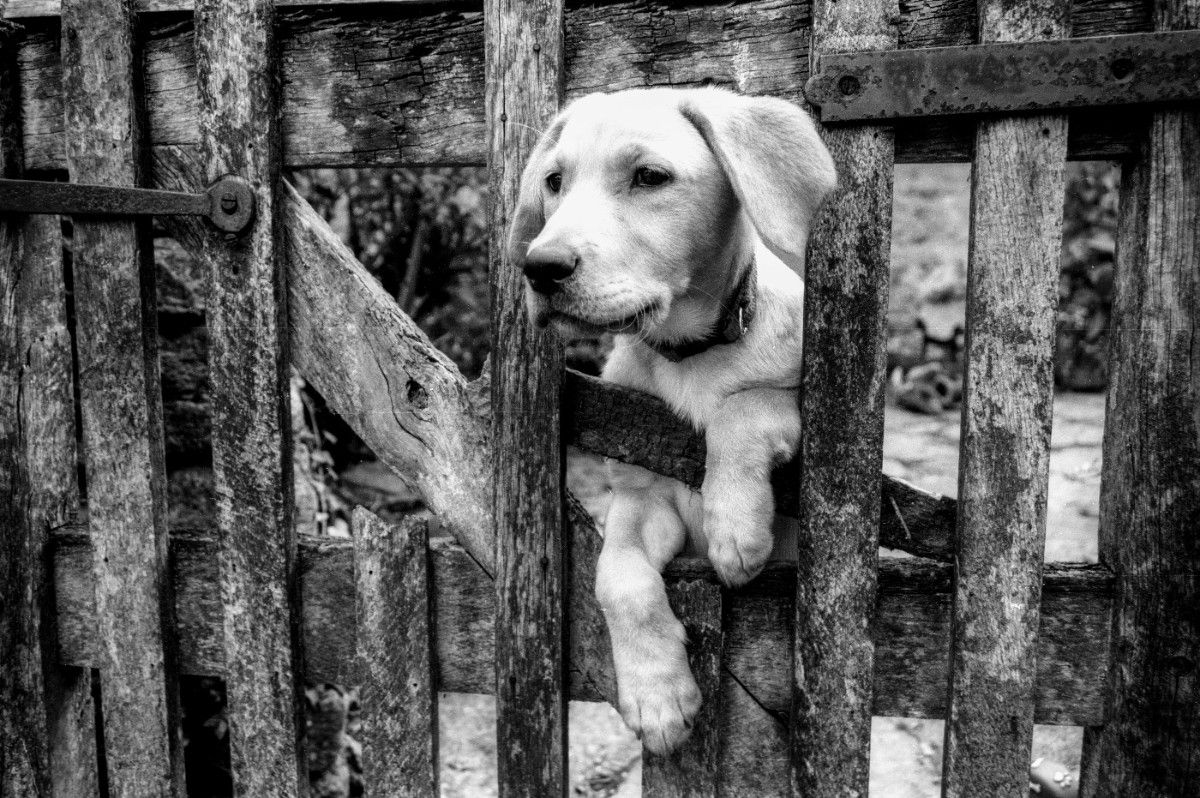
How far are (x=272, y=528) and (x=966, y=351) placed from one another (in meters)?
1.54

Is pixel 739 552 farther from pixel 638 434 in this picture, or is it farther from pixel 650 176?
pixel 650 176

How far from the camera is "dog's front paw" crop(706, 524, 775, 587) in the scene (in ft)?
6.21

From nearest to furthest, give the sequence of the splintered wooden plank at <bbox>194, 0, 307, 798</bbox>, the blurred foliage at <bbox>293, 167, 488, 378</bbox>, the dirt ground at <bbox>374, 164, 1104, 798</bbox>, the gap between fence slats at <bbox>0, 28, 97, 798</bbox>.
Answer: the splintered wooden plank at <bbox>194, 0, 307, 798</bbox> < the gap between fence slats at <bbox>0, 28, 97, 798</bbox> < the dirt ground at <bbox>374, 164, 1104, 798</bbox> < the blurred foliage at <bbox>293, 167, 488, 378</bbox>

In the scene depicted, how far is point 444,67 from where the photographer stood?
1991 mm

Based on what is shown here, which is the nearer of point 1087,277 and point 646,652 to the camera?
point 646,652

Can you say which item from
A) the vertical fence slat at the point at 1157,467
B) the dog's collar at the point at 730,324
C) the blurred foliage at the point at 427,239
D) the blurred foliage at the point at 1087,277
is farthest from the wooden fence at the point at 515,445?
the blurred foliage at the point at 1087,277

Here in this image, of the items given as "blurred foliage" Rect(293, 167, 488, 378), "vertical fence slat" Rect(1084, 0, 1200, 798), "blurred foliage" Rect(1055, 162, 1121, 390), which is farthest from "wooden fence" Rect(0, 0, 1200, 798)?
"blurred foliage" Rect(1055, 162, 1121, 390)

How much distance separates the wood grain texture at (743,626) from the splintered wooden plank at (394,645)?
0.05 meters

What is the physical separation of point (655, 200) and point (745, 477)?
63cm

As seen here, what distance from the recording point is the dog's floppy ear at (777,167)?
1.78 metres

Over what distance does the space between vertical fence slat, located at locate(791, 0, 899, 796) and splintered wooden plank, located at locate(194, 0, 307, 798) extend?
1.15 meters

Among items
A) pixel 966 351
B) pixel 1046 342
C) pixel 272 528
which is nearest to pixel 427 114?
pixel 272 528

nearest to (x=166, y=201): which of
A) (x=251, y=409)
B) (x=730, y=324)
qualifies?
(x=251, y=409)

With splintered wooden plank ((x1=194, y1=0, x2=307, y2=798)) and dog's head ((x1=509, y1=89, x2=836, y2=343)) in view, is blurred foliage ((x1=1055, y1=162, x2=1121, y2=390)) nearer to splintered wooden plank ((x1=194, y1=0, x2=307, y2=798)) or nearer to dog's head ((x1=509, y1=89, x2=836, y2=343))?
dog's head ((x1=509, y1=89, x2=836, y2=343))
